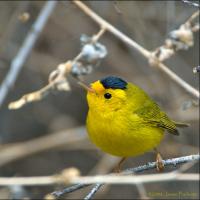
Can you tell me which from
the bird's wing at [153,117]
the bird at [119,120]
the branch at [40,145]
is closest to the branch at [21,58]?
the bird at [119,120]

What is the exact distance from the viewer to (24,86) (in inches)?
253

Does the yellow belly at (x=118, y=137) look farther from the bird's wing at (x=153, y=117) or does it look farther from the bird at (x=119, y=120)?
the bird's wing at (x=153, y=117)

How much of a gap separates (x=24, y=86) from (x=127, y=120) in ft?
10.0

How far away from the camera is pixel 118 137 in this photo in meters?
3.50

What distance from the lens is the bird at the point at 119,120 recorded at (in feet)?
11.5

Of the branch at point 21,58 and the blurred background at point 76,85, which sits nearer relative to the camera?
the branch at point 21,58

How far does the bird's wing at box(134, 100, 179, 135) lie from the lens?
3883mm

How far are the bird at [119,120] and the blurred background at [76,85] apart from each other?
61.0 inches

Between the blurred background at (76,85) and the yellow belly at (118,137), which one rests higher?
the blurred background at (76,85)

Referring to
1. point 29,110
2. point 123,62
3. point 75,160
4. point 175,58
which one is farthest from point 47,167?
point 175,58

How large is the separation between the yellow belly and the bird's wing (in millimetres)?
210

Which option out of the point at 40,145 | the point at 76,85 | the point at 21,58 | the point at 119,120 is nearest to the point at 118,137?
the point at 119,120

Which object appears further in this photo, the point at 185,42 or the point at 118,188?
the point at 118,188

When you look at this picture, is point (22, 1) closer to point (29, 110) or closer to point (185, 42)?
point (29, 110)
